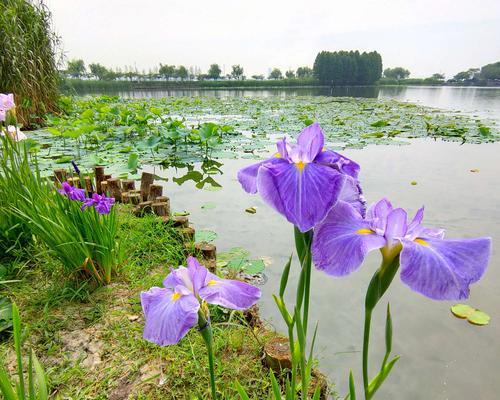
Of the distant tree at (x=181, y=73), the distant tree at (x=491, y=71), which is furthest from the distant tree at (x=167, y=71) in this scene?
the distant tree at (x=491, y=71)

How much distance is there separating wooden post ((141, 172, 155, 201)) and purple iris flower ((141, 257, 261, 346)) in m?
2.39

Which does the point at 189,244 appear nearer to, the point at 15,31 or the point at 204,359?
the point at 204,359

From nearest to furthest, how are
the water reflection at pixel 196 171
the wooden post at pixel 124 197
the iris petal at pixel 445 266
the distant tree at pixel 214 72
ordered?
the iris petal at pixel 445 266 < the wooden post at pixel 124 197 < the water reflection at pixel 196 171 < the distant tree at pixel 214 72

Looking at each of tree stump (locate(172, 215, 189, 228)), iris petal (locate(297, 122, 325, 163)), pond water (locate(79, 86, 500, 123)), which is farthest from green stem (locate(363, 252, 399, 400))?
pond water (locate(79, 86, 500, 123))

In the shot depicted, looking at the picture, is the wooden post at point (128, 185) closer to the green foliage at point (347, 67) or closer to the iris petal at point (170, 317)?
the iris petal at point (170, 317)

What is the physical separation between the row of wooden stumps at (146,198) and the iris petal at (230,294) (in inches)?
55.8

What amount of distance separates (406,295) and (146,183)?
90.7 inches

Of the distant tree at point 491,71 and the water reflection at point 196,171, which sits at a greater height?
the distant tree at point 491,71

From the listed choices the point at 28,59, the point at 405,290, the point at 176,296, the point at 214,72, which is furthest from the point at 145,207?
the point at 214,72

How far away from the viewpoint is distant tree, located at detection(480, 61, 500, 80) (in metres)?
55.8

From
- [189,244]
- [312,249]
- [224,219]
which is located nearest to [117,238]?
[189,244]

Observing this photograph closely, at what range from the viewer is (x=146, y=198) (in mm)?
3078

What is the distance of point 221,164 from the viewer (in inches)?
188

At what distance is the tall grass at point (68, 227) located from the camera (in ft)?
5.76
